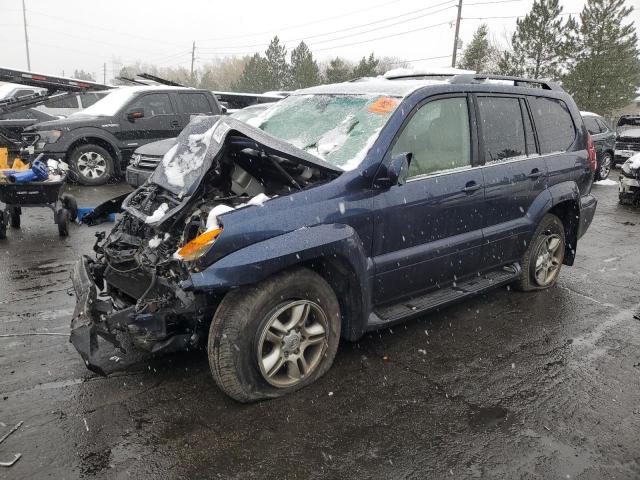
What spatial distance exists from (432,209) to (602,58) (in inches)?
1317

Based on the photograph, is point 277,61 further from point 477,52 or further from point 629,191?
point 629,191

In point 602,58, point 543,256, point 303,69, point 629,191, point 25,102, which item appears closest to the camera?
point 543,256

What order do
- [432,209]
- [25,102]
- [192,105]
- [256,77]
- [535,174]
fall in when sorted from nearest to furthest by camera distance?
[432,209] < [535,174] < [25,102] < [192,105] < [256,77]

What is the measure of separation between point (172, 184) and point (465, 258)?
2.24 meters

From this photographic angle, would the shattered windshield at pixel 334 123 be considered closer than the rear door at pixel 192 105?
Yes

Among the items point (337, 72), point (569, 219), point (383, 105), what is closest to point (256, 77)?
point (337, 72)

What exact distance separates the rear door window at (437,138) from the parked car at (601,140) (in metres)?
11.1

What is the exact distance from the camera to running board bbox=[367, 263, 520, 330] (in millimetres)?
3455

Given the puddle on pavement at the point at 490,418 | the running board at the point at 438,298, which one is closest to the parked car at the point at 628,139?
the running board at the point at 438,298

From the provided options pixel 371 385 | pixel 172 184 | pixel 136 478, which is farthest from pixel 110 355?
pixel 371 385

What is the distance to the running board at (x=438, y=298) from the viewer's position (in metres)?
3.46

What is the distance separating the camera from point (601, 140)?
13.5 meters

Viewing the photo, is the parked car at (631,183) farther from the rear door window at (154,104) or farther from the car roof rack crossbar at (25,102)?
the car roof rack crossbar at (25,102)

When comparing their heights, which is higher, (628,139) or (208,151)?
(208,151)
